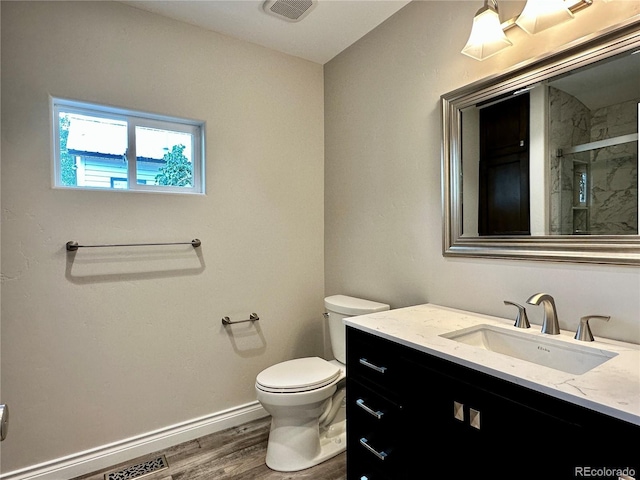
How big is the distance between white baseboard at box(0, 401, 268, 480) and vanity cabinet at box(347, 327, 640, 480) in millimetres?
970

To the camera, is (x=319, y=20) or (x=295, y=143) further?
(x=295, y=143)

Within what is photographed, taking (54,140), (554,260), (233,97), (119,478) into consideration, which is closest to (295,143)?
(233,97)

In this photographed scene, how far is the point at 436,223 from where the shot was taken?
178 cm

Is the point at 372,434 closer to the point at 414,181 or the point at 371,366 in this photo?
the point at 371,366

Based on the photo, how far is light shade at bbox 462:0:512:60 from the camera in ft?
4.58

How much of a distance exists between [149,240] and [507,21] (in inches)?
79.8

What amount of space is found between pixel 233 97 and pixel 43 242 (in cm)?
132

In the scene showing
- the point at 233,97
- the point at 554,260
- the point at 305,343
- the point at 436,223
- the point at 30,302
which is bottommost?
the point at 305,343

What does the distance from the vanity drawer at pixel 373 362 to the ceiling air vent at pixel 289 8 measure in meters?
1.70

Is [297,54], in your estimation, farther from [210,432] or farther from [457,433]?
[210,432]

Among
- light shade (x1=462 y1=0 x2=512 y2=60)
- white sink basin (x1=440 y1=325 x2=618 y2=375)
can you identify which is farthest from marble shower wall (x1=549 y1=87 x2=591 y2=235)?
white sink basin (x1=440 y1=325 x2=618 y2=375)

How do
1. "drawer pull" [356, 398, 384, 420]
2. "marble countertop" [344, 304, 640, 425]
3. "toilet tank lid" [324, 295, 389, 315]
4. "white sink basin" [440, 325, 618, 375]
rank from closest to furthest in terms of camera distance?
1. "marble countertop" [344, 304, 640, 425]
2. "white sink basin" [440, 325, 618, 375]
3. "drawer pull" [356, 398, 384, 420]
4. "toilet tank lid" [324, 295, 389, 315]

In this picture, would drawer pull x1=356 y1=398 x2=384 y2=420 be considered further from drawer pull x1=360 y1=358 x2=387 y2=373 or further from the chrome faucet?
the chrome faucet

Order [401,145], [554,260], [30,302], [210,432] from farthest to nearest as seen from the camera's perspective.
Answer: [210,432] → [401,145] → [30,302] → [554,260]
